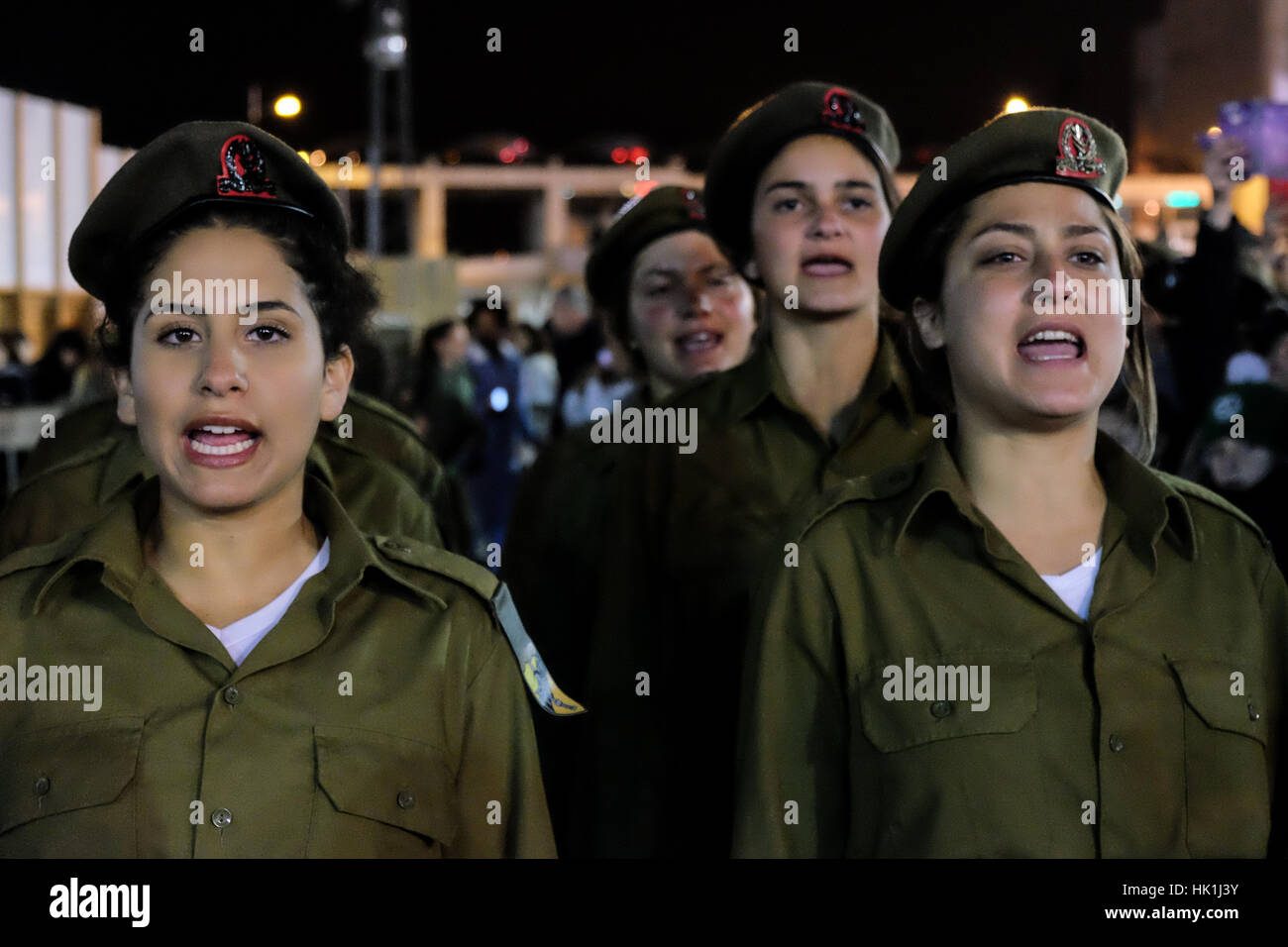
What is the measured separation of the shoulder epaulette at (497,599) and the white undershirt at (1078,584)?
76cm

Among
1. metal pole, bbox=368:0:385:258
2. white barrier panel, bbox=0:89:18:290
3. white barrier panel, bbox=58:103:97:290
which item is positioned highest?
white barrier panel, bbox=58:103:97:290

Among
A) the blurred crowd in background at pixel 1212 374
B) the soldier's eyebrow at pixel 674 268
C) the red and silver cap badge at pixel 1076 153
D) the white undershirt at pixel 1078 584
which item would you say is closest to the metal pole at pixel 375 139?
the blurred crowd in background at pixel 1212 374

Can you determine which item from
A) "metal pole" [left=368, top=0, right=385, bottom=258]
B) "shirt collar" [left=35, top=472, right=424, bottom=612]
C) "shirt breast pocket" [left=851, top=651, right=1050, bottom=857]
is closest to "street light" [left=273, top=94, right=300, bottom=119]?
"shirt collar" [left=35, top=472, right=424, bottom=612]

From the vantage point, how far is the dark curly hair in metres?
2.34

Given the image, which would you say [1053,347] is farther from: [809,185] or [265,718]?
[265,718]

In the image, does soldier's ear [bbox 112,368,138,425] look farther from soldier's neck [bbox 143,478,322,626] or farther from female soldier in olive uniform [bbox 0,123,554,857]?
soldier's neck [bbox 143,478,322,626]

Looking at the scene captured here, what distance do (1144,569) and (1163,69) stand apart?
33.2m

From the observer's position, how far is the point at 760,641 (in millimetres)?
2289

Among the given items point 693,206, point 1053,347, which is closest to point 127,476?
point 693,206

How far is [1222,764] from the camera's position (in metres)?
2.15

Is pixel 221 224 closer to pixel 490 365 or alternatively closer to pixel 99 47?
pixel 99 47

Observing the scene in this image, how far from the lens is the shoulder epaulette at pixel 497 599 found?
92.2 inches

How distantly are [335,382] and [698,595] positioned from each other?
1.05 metres
